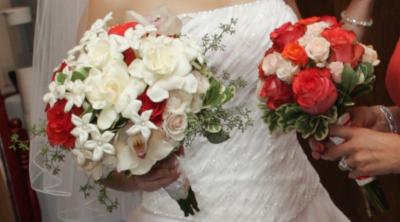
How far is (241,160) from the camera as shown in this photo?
148 cm

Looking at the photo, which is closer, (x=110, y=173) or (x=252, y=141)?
(x=110, y=173)

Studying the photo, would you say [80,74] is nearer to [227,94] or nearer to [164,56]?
[164,56]

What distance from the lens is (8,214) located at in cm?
260

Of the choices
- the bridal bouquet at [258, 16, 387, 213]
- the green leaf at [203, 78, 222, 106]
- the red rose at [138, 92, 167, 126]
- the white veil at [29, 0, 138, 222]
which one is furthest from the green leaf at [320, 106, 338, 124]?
the white veil at [29, 0, 138, 222]

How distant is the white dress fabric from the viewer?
1.46 meters

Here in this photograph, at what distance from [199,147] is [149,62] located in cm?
48

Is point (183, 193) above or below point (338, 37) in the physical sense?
below

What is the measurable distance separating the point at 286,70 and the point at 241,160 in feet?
1.42

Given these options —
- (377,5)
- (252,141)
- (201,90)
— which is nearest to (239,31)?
(252,141)

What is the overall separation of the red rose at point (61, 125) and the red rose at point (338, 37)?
0.50 metres

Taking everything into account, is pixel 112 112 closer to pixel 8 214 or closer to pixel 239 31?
pixel 239 31

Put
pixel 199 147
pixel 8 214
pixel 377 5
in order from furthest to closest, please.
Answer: pixel 377 5 → pixel 8 214 → pixel 199 147

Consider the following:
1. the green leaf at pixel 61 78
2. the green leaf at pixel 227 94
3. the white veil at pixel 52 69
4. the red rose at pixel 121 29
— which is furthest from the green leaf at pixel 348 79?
the white veil at pixel 52 69

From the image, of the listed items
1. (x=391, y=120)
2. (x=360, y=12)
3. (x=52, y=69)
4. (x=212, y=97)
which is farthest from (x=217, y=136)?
(x=52, y=69)
